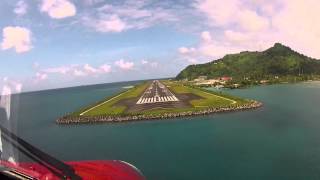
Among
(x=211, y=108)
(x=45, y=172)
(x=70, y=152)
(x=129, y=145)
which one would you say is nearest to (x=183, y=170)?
(x=129, y=145)

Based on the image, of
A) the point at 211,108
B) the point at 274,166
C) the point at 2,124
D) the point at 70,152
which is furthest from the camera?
the point at 211,108

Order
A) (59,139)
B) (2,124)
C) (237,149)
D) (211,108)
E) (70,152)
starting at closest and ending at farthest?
(2,124), (237,149), (70,152), (59,139), (211,108)

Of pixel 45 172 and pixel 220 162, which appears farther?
pixel 220 162

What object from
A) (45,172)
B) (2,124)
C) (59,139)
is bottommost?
(59,139)

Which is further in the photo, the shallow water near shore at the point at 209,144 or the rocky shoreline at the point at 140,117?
the rocky shoreline at the point at 140,117

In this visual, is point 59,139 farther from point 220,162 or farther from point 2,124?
point 2,124

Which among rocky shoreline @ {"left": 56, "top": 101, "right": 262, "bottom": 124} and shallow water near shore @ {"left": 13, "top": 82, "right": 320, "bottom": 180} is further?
rocky shoreline @ {"left": 56, "top": 101, "right": 262, "bottom": 124}

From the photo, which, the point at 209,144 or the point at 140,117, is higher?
the point at 140,117

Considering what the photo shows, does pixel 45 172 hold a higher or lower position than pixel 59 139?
higher
